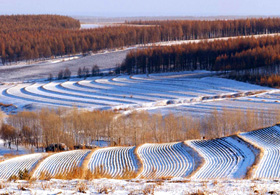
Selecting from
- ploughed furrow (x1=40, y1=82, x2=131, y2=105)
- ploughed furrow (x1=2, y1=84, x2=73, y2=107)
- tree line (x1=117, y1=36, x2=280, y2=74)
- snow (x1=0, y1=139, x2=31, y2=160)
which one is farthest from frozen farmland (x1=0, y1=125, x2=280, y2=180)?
tree line (x1=117, y1=36, x2=280, y2=74)

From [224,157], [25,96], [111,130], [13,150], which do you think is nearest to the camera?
[224,157]

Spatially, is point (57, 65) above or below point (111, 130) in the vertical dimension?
below

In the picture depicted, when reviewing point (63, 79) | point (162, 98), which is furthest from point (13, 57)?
point (162, 98)

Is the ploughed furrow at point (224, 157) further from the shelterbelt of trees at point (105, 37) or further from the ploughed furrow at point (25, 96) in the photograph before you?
the shelterbelt of trees at point (105, 37)

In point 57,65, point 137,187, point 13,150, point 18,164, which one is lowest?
point 57,65

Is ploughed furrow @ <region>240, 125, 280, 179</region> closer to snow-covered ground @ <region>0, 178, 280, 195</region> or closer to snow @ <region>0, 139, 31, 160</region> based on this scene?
snow-covered ground @ <region>0, 178, 280, 195</region>

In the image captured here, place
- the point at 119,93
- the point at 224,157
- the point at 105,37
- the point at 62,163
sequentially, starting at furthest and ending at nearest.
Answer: the point at 105,37, the point at 119,93, the point at 224,157, the point at 62,163

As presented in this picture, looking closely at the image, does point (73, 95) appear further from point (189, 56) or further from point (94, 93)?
point (189, 56)

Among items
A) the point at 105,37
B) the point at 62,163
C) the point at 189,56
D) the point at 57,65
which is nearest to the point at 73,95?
the point at 189,56

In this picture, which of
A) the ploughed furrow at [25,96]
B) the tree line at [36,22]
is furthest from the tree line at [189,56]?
the tree line at [36,22]
